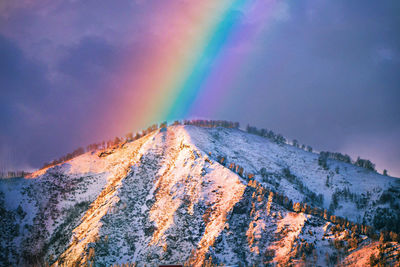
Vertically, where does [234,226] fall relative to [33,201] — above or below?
below

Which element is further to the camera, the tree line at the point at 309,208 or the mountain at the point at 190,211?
the tree line at the point at 309,208

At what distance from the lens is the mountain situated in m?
122

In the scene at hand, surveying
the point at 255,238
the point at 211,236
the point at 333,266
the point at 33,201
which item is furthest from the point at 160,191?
the point at 333,266

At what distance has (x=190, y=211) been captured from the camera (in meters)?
141

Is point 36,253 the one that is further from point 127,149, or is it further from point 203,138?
point 203,138

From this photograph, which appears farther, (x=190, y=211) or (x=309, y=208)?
(x=309, y=208)

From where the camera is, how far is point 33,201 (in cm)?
16775

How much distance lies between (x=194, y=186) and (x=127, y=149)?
55985 millimetres

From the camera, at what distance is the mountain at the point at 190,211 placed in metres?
122

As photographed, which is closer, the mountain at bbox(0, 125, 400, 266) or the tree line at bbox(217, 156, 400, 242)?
the mountain at bbox(0, 125, 400, 266)

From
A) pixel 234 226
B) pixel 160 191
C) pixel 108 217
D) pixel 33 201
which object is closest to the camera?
pixel 234 226

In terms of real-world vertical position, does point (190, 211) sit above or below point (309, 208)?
above

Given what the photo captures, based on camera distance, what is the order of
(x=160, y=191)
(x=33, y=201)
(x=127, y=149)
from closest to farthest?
(x=160, y=191) < (x=33, y=201) < (x=127, y=149)

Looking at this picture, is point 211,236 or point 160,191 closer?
point 211,236
